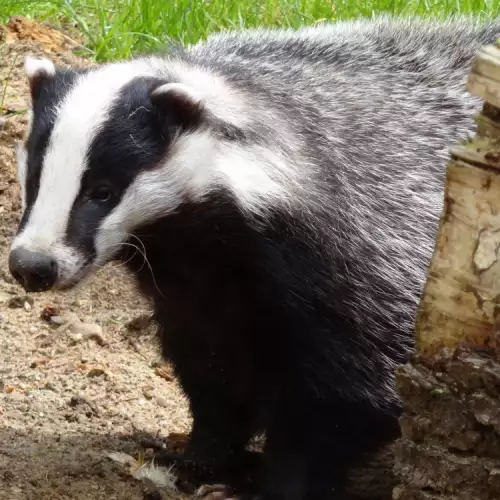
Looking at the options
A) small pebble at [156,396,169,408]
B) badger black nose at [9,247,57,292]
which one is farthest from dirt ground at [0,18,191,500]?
badger black nose at [9,247,57,292]

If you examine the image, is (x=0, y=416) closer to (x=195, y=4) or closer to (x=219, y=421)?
(x=219, y=421)

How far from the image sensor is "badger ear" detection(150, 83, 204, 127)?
3.09 metres

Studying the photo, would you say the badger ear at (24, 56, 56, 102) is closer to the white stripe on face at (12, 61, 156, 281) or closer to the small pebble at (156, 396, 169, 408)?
the white stripe on face at (12, 61, 156, 281)

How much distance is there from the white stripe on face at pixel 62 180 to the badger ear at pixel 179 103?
15cm

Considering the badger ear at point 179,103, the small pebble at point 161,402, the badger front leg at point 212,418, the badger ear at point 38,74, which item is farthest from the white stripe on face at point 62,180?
the small pebble at point 161,402

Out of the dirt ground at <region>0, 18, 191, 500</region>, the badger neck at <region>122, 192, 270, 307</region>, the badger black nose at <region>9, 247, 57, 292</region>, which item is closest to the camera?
the badger black nose at <region>9, 247, 57, 292</region>

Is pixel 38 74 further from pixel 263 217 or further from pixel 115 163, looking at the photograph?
pixel 263 217

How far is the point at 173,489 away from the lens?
12.0 feet

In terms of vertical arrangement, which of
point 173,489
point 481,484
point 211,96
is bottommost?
point 173,489

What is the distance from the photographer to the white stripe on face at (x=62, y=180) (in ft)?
9.58

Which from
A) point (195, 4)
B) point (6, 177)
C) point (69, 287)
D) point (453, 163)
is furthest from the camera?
point (195, 4)

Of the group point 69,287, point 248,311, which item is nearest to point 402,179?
point 248,311

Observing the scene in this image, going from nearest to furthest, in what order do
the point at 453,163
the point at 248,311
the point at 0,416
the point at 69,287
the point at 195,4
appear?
the point at 453,163, the point at 69,287, the point at 248,311, the point at 0,416, the point at 195,4

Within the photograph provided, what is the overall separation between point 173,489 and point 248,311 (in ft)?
2.55
